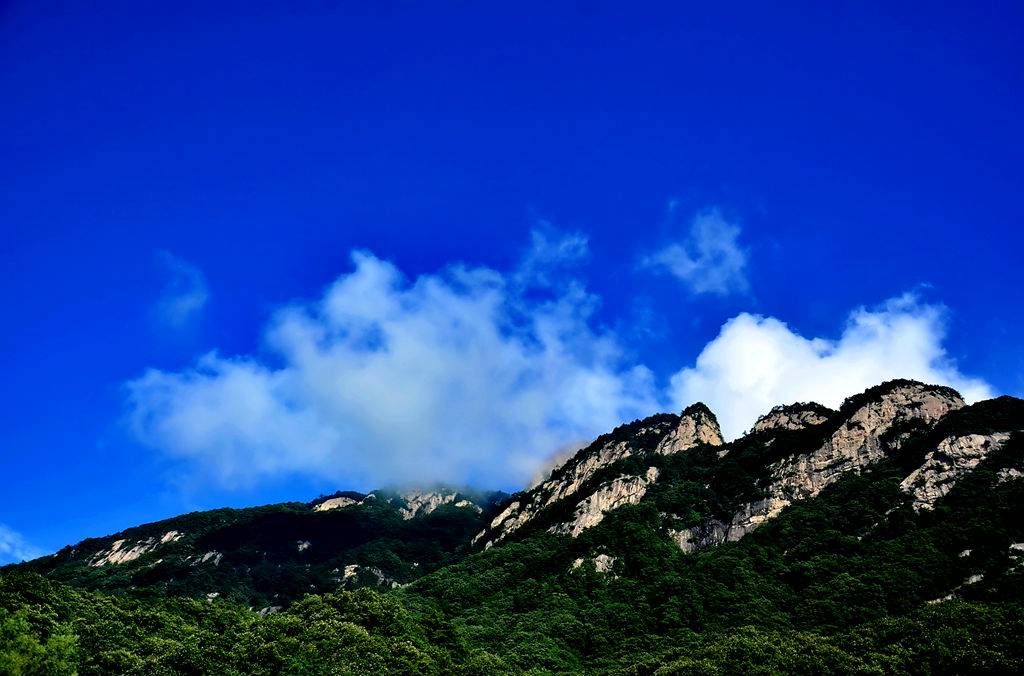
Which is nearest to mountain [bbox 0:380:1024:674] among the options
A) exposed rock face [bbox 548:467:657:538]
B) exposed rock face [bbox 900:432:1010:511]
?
exposed rock face [bbox 900:432:1010:511]

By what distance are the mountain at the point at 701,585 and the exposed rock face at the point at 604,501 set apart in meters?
0.55

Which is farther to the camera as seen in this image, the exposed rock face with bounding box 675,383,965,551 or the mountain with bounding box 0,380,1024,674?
the exposed rock face with bounding box 675,383,965,551

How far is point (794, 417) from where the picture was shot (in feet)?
582

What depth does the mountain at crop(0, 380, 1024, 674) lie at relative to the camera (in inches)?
2805

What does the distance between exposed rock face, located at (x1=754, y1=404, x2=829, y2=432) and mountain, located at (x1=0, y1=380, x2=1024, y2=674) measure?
0.60 meters

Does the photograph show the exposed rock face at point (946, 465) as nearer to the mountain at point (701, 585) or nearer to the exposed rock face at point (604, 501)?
the mountain at point (701, 585)

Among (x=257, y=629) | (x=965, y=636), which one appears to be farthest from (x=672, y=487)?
(x=257, y=629)

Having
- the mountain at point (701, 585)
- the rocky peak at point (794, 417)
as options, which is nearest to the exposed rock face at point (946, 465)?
the mountain at point (701, 585)

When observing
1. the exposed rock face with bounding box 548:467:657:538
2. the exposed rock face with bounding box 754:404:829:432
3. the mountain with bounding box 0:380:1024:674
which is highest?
the exposed rock face with bounding box 754:404:829:432

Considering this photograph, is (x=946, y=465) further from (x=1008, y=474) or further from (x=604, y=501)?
(x=604, y=501)

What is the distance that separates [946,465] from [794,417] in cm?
5558

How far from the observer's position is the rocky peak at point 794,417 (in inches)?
6781

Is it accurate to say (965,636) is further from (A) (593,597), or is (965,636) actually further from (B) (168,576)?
(B) (168,576)

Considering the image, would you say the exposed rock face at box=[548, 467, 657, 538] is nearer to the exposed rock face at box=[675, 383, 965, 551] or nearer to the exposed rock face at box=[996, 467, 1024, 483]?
the exposed rock face at box=[675, 383, 965, 551]
